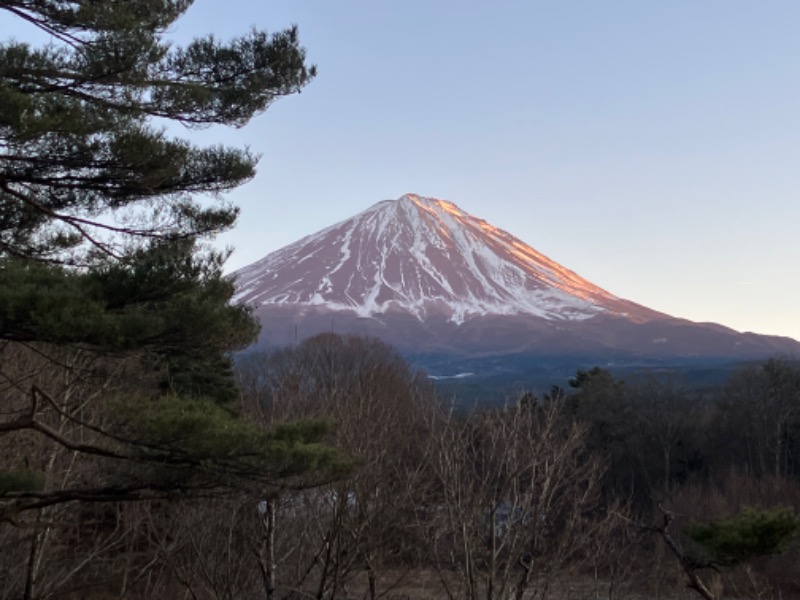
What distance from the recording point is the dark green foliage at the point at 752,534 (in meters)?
5.42

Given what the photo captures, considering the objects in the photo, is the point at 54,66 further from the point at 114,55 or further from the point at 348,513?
the point at 348,513

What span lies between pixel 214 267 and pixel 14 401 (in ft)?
20.7

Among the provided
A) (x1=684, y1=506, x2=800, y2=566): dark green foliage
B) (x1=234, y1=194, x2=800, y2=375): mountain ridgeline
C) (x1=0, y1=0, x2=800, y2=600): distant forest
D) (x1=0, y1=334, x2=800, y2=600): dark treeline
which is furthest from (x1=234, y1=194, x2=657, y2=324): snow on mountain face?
(x1=684, y1=506, x2=800, y2=566): dark green foliage

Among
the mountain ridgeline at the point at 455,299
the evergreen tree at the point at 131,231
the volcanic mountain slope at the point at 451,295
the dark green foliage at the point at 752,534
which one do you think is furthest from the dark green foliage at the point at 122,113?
the volcanic mountain slope at the point at 451,295

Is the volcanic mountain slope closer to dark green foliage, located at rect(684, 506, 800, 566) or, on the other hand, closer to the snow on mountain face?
the snow on mountain face

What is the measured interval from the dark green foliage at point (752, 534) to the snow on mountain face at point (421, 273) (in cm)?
11117

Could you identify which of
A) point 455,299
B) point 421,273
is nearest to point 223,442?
point 455,299

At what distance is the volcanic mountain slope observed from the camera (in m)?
117

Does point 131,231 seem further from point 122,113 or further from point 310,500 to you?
point 310,500

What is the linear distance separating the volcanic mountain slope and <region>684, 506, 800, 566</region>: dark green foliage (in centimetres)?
9861

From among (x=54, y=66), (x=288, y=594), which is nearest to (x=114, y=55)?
(x=54, y=66)

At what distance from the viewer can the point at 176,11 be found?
21.4 ft

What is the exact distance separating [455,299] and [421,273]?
7232 mm

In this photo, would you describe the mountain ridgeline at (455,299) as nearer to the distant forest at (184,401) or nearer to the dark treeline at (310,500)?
the dark treeline at (310,500)
